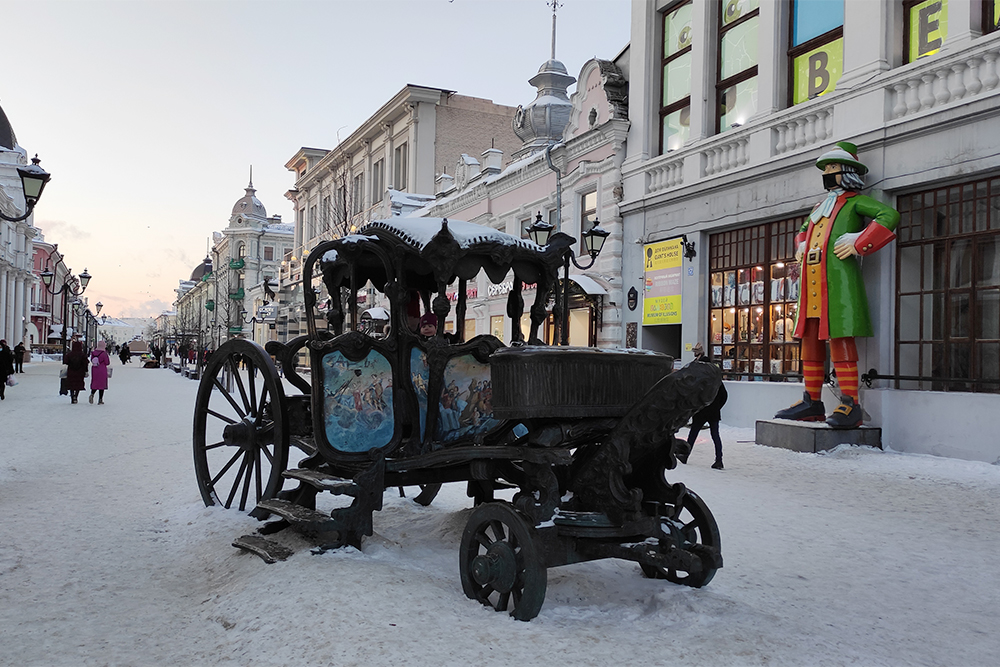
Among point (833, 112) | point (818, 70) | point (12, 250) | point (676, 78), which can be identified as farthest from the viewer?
point (12, 250)

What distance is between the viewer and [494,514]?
14.0 ft

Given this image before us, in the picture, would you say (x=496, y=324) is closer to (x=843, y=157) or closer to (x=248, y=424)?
(x=843, y=157)

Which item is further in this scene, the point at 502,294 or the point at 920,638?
the point at 502,294

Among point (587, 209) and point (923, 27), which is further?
point (587, 209)

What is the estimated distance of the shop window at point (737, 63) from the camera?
14781mm

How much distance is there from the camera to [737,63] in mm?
15164

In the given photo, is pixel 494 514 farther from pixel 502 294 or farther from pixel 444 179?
pixel 444 179

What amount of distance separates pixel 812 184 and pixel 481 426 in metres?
9.41

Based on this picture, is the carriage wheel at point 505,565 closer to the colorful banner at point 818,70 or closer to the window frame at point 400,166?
the colorful banner at point 818,70

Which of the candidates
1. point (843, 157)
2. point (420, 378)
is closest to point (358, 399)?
point (420, 378)

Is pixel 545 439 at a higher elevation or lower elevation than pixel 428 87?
lower

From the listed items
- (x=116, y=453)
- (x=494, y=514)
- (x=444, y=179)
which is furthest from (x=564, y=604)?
(x=444, y=179)

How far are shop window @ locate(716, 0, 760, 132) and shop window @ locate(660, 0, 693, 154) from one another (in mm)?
861

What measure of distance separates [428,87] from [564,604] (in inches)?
1302
